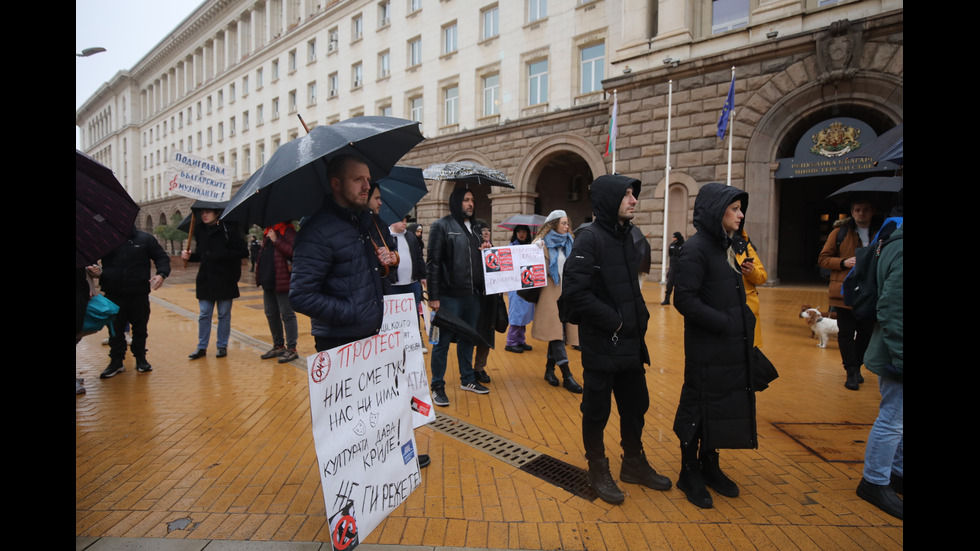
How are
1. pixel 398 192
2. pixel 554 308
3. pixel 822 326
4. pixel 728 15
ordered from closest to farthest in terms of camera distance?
pixel 398 192 → pixel 554 308 → pixel 822 326 → pixel 728 15

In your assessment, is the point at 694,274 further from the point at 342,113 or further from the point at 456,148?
the point at 342,113

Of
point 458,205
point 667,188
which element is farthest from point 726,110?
point 458,205

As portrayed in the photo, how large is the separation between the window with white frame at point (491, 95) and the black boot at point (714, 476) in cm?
2086

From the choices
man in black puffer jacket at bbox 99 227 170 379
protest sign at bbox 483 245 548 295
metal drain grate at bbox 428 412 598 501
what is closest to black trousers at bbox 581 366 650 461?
metal drain grate at bbox 428 412 598 501

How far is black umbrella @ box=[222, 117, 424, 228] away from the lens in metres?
2.40

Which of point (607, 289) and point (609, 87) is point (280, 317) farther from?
point (609, 87)

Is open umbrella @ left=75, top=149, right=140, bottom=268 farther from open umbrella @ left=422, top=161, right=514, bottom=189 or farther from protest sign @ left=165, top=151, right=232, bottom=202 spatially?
protest sign @ left=165, top=151, right=232, bottom=202

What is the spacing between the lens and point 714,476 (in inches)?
122

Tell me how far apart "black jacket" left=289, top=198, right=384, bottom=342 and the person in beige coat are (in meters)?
2.75

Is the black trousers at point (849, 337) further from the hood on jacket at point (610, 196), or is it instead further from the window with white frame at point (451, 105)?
the window with white frame at point (451, 105)

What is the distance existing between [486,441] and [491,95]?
2113cm

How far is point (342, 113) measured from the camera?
30.5 meters
